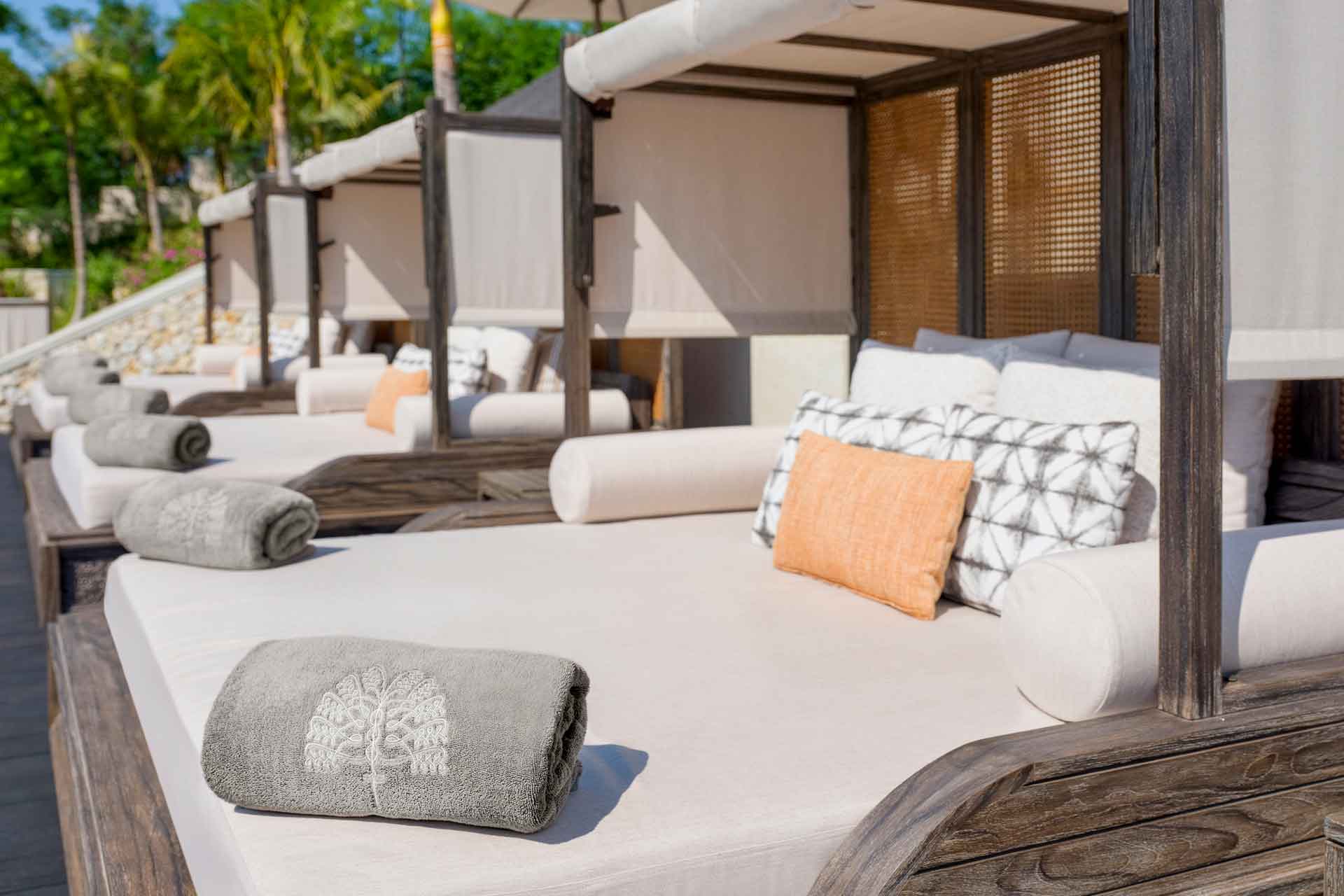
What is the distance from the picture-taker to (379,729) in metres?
1.60

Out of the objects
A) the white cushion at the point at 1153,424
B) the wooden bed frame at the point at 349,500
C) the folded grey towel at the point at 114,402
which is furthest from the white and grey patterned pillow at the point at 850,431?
the folded grey towel at the point at 114,402

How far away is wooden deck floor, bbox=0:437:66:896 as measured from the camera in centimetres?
283

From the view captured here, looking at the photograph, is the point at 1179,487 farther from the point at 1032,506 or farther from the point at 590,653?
the point at 590,653

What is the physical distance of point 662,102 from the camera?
14.1 ft

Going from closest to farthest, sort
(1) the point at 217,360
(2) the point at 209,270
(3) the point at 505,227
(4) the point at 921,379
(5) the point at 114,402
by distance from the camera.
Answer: (4) the point at 921,379 < (3) the point at 505,227 < (5) the point at 114,402 < (1) the point at 217,360 < (2) the point at 209,270

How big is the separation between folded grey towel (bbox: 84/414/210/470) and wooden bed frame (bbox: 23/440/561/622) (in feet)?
0.89

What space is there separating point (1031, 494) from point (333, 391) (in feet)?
17.5

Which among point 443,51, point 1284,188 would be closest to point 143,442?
point 1284,188

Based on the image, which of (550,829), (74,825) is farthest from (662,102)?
(550,829)

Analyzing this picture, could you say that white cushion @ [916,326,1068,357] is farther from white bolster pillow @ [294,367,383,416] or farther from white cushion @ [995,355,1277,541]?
white bolster pillow @ [294,367,383,416]

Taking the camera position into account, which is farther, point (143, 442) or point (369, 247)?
point (369, 247)

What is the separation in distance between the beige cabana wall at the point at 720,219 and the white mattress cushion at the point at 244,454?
1.52 m

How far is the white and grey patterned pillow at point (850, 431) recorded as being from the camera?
2.91 m

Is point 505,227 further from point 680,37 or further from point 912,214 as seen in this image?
point 680,37
